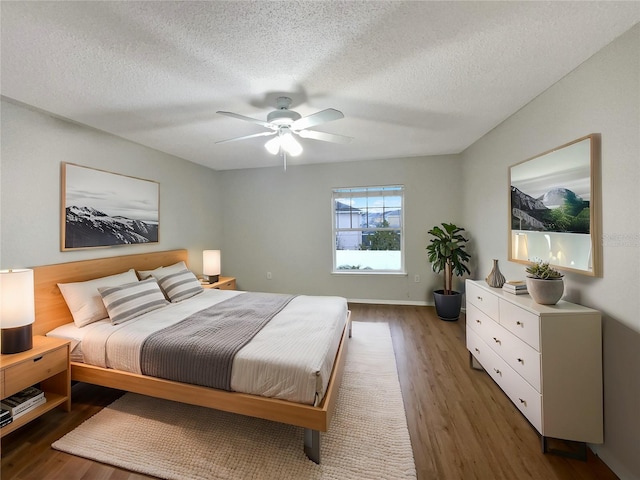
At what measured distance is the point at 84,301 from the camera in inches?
92.2

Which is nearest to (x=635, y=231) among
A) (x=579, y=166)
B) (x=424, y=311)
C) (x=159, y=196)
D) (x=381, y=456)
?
(x=579, y=166)

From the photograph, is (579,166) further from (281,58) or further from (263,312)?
(263,312)

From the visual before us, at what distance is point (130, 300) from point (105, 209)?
117 centimetres

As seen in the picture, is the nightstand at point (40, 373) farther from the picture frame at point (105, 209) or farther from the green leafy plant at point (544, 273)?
the green leafy plant at point (544, 273)

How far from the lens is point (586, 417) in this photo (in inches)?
60.8

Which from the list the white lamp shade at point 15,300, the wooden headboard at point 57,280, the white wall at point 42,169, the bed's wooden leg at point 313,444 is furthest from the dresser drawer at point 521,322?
the white wall at point 42,169

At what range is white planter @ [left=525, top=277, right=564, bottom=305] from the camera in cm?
170

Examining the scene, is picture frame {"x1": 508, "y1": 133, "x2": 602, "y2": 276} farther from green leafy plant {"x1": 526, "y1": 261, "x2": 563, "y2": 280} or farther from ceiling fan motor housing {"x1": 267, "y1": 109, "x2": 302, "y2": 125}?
ceiling fan motor housing {"x1": 267, "y1": 109, "x2": 302, "y2": 125}

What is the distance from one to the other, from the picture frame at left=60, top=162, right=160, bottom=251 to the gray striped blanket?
1.47m

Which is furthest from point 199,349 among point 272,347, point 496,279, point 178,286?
point 496,279

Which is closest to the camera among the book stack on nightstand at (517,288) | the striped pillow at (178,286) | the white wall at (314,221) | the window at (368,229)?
the book stack on nightstand at (517,288)

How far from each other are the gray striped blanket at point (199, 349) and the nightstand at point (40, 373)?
0.64 m

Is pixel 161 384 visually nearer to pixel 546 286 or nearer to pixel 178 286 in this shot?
pixel 178 286

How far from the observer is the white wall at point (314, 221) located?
169 inches
